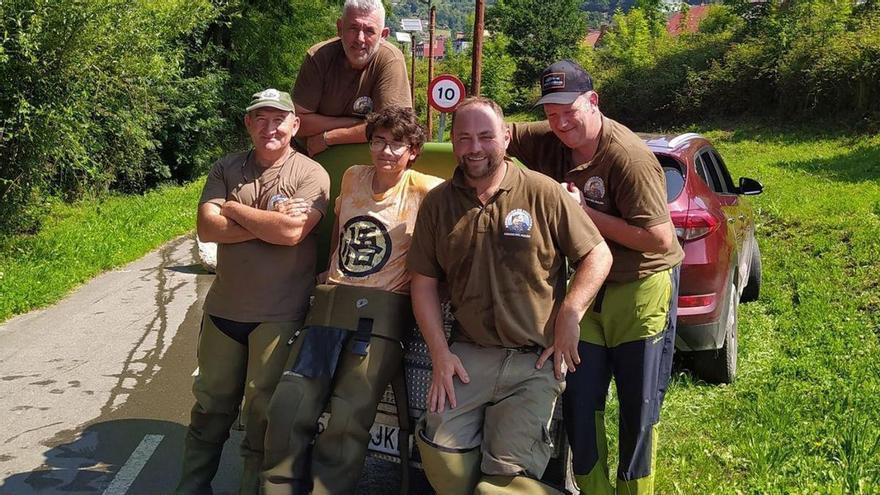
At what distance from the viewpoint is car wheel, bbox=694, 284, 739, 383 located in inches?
222

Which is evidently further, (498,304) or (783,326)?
(783,326)

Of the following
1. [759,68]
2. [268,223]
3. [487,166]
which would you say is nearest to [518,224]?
[487,166]

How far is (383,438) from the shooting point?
3.77 m

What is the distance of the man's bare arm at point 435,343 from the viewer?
331 cm

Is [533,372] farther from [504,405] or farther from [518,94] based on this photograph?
[518,94]

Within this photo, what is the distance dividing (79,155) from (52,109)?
36.8 inches

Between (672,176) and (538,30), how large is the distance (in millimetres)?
55313

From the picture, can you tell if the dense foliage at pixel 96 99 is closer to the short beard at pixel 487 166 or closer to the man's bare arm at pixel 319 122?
the man's bare arm at pixel 319 122

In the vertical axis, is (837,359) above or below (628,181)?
below

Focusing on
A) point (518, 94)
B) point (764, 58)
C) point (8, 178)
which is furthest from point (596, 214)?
point (518, 94)

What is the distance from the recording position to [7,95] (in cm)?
984

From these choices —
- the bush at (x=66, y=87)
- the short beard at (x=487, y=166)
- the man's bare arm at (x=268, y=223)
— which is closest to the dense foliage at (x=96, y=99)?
the bush at (x=66, y=87)

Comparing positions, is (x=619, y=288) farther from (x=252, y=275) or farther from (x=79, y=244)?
(x=79, y=244)

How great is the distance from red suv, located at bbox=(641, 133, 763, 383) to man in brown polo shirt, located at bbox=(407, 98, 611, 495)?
225 cm
